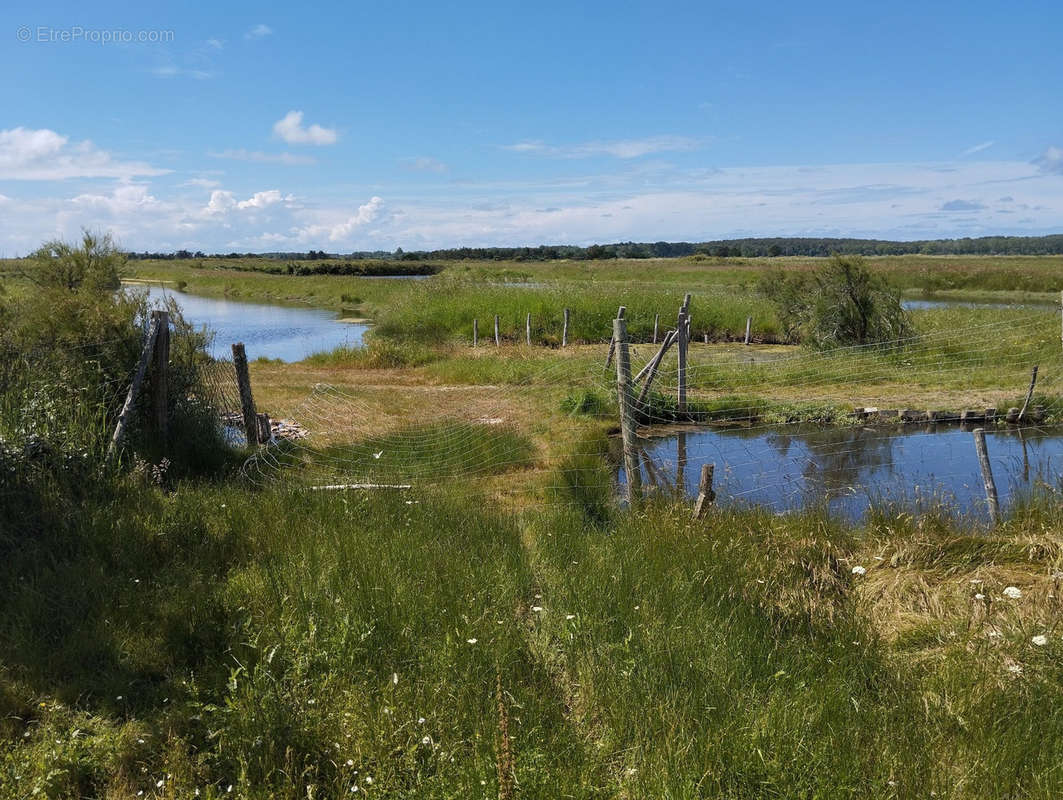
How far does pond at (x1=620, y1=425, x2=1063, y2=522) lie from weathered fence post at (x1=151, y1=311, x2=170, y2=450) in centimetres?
549

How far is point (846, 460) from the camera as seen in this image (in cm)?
1205

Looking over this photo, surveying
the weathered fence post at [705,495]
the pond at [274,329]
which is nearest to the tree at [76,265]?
the pond at [274,329]

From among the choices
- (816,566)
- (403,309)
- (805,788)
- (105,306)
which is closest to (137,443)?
(105,306)

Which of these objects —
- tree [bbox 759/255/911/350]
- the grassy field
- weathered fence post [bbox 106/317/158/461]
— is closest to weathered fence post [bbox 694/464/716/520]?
the grassy field

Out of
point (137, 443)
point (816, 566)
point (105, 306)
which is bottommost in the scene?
point (816, 566)

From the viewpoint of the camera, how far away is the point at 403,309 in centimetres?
2995

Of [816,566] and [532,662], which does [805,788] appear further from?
[816,566]

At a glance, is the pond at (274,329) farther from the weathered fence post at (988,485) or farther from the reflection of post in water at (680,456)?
the weathered fence post at (988,485)

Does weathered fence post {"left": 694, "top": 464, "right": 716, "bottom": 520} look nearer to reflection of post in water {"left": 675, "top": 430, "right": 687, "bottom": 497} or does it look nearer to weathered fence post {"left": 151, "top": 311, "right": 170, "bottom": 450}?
reflection of post in water {"left": 675, "top": 430, "right": 687, "bottom": 497}

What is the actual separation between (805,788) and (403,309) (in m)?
28.0

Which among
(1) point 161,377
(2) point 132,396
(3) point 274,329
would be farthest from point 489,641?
(3) point 274,329

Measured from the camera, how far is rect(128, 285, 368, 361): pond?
2978 cm

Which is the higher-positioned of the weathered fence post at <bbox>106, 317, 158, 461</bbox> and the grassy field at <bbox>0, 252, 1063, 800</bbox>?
the weathered fence post at <bbox>106, 317, 158, 461</bbox>

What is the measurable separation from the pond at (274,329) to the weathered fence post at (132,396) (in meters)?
15.0
